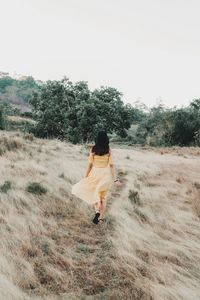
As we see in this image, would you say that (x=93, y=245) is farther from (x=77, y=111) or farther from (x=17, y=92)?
(x=17, y=92)

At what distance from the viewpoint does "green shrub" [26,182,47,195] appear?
1106 centimetres

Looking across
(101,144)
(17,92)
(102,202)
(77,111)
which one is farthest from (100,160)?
(17,92)

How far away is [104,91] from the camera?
148 ft

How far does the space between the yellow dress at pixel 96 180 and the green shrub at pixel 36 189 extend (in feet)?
6.42

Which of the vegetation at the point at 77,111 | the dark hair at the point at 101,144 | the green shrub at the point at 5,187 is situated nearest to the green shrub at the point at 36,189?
the green shrub at the point at 5,187

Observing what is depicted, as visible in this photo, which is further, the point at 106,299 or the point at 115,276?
the point at 115,276

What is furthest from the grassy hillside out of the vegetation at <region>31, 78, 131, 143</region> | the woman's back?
the vegetation at <region>31, 78, 131, 143</region>

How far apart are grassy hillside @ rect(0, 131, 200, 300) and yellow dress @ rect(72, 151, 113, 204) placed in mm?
545

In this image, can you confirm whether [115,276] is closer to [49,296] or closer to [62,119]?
[49,296]

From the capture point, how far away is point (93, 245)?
7.67 metres

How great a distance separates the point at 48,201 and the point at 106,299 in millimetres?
5391

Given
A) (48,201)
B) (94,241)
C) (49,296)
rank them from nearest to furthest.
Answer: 1. (49,296)
2. (94,241)
3. (48,201)

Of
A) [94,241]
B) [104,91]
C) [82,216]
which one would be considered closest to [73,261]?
[94,241]

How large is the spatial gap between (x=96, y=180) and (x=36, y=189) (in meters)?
2.48
